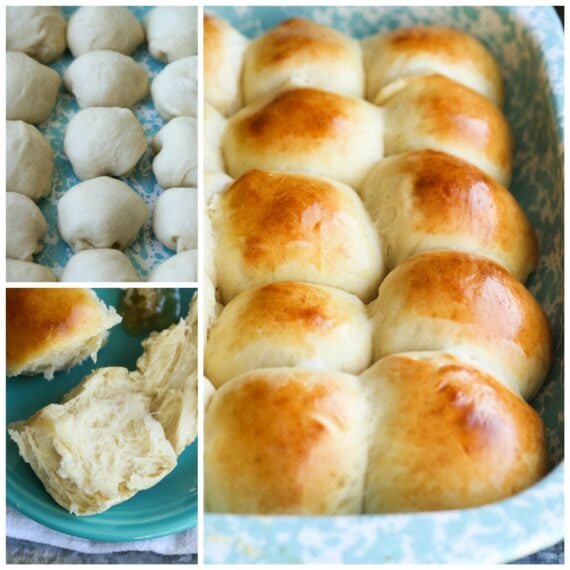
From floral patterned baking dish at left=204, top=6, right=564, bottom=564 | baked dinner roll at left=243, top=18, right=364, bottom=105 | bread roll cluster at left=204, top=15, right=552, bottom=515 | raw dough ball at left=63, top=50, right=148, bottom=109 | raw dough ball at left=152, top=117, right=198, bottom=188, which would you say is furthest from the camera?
baked dinner roll at left=243, top=18, right=364, bottom=105

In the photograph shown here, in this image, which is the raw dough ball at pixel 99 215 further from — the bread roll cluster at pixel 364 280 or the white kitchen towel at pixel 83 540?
the white kitchen towel at pixel 83 540

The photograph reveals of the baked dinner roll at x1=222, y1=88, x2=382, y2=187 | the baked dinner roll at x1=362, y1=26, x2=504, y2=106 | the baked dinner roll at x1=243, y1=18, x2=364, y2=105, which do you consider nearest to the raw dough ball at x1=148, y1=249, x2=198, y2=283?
the baked dinner roll at x1=222, y1=88, x2=382, y2=187

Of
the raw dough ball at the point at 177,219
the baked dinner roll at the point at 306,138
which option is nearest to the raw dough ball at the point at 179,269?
the raw dough ball at the point at 177,219

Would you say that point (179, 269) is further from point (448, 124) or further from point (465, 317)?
point (448, 124)

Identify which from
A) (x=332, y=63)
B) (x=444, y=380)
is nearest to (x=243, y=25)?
(x=332, y=63)

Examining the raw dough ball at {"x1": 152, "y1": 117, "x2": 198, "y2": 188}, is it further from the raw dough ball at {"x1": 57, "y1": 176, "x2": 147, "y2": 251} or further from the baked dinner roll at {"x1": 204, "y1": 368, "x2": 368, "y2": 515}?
the baked dinner roll at {"x1": 204, "y1": 368, "x2": 368, "y2": 515}

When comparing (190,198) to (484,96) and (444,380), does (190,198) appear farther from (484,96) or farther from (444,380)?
(484,96)
